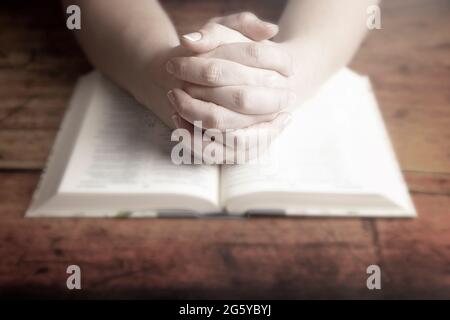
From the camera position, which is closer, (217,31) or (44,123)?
(217,31)

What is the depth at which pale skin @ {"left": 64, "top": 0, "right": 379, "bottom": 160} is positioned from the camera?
627 millimetres

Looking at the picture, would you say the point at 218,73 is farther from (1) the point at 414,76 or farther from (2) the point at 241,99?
(1) the point at 414,76

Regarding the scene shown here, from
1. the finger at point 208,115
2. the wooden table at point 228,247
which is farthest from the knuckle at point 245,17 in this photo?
the wooden table at point 228,247

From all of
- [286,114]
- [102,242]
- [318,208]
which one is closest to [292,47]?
[286,114]

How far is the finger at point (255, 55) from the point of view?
0.63 m

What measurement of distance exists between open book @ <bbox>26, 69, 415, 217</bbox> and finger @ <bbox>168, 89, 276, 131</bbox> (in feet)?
0.18

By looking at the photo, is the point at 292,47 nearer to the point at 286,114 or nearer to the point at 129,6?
the point at 286,114

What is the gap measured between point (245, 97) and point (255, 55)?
0.05 meters

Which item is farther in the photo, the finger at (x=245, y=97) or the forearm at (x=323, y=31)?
the forearm at (x=323, y=31)

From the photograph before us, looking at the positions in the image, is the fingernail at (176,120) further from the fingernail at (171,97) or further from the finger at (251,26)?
the finger at (251,26)

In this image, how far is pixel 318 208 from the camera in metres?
0.65

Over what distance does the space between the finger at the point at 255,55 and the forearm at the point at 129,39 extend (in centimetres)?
8

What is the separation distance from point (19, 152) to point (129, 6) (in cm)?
24

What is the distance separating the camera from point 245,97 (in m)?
0.62
